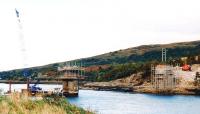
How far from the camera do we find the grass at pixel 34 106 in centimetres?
2284

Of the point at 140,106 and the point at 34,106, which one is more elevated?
the point at 34,106

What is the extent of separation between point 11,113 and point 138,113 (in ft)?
267

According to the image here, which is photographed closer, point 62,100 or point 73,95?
point 62,100

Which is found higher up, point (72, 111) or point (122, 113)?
point (72, 111)

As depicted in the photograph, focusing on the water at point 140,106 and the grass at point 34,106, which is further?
the water at point 140,106

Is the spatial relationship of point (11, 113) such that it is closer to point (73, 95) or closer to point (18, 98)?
point (18, 98)

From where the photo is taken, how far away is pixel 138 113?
102 metres

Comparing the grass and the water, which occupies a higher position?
the grass

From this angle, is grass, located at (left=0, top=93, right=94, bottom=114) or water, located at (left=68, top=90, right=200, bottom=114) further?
water, located at (left=68, top=90, right=200, bottom=114)

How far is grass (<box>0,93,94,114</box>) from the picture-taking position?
74.9 ft

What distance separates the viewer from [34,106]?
24641 mm

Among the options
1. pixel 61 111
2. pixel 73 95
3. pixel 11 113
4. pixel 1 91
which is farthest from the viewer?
pixel 73 95

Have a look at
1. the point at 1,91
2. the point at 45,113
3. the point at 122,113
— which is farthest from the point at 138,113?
the point at 45,113

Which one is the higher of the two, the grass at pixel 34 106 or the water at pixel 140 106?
the grass at pixel 34 106
